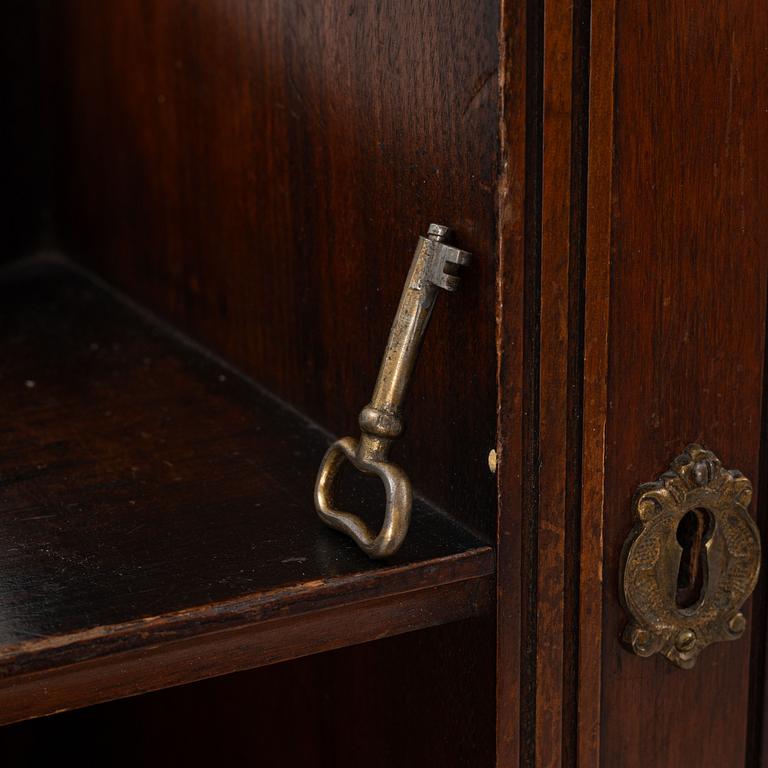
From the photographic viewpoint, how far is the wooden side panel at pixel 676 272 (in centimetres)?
65

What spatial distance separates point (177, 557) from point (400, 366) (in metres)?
0.16

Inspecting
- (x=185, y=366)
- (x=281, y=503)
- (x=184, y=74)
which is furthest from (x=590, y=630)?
(x=184, y=74)

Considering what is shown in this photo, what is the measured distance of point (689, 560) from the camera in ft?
2.41

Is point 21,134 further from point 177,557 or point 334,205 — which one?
point 177,557

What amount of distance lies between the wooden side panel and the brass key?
8cm

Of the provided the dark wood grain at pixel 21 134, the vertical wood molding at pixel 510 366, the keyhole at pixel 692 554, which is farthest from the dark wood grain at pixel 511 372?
the dark wood grain at pixel 21 134

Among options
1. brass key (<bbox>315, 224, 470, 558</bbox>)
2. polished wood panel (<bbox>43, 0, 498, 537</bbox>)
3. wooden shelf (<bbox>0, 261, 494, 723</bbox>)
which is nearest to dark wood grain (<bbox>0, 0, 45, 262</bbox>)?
polished wood panel (<bbox>43, 0, 498, 537</bbox>)

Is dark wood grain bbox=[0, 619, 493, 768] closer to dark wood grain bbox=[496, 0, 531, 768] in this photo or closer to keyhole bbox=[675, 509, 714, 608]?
dark wood grain bbox=[496, 0, 531, 768]

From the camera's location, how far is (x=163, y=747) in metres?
1.22

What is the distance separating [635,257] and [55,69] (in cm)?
88

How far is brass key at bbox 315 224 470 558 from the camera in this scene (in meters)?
0.64

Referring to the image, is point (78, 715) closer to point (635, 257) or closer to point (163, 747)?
point (163, 747)

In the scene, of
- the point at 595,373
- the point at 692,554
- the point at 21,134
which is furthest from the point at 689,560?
the point at 21,134

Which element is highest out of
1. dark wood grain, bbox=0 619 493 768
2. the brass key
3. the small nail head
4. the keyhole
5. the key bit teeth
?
the small nail head
